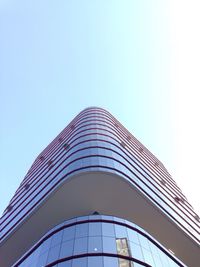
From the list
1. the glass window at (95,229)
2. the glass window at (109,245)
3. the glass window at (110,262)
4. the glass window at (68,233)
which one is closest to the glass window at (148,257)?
the glass window at (109,245)

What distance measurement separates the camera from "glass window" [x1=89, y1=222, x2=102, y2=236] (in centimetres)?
2135

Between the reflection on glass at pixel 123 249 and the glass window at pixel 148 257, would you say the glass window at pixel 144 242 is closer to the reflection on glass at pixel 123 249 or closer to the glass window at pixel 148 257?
the glass window at pixel 148 257

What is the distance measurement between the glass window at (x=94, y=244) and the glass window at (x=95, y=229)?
0.49 metres

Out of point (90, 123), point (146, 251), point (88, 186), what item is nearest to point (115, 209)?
point (88, 186)

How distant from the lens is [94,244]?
20.2 metres

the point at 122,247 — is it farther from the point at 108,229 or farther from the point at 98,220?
the point at 98,220

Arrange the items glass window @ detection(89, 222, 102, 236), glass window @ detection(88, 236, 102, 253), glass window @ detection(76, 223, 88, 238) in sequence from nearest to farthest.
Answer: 1. glass window @ detection(88, 236, 102, 253)
2. glass window @ detection(89, 222, 102, 236)
3. glass window @ detection(76, 223, 88, 238)

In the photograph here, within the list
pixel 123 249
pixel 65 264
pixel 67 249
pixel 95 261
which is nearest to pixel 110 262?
pixel 95 261

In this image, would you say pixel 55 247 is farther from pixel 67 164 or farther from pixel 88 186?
pixel 67 164

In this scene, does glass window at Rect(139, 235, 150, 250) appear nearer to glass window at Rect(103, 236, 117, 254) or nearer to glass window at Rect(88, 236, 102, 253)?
glass window at Rect(103, 236, 117, 254)

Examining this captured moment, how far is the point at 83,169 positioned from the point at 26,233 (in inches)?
310

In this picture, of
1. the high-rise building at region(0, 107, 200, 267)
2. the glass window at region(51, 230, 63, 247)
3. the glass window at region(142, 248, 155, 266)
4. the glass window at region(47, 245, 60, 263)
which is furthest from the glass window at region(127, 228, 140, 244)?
the glass window at region(47, 245, 60, 263)

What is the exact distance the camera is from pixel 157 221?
98.6 feet

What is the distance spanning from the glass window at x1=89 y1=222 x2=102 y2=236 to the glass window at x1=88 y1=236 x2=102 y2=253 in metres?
0.49
